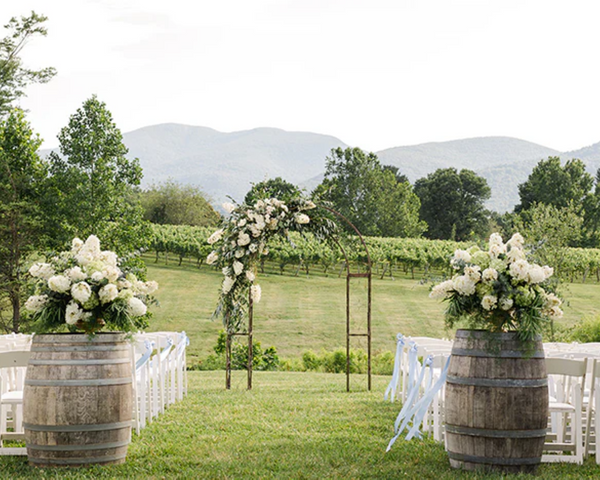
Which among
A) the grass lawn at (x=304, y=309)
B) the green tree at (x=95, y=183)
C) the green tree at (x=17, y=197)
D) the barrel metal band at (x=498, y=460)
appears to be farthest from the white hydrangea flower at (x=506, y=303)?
the green tree at (x=17, y=197)

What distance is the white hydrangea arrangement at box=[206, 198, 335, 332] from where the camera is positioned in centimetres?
1045

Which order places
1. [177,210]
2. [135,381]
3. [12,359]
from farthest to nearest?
[177,210] < [135,381] < [12,359]

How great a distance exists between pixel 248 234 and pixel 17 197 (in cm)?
1823

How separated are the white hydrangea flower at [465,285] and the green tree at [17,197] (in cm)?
2219

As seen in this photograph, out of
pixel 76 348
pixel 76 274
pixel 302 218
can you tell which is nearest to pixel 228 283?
pixel 302 218

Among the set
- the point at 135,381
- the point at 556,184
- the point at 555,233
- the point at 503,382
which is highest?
the point at 556,184

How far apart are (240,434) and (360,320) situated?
24.2m

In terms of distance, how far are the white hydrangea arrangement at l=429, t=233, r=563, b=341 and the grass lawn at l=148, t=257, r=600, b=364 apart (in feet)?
48.0

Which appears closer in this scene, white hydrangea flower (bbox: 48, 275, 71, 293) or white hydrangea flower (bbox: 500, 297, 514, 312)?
white hydrangea flower (bbox: 500, 297, 514, 312)

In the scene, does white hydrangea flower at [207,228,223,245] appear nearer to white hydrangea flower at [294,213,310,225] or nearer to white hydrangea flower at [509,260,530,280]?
white hydrangea flower at [294,213,310,225]

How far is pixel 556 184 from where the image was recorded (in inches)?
2753

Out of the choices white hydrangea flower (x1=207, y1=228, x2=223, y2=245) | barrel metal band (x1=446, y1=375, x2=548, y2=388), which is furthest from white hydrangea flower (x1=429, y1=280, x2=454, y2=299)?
white hydrangea flower (x1=207, y1=228, x2=223, y2=245)

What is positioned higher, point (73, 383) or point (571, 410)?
point (73, 383)

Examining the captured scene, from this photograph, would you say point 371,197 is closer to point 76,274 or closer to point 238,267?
point 238,267
